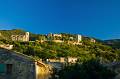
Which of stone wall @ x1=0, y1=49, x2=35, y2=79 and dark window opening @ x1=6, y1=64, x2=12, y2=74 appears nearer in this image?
stone wall @ x1=0, y1=49, x2=35, y2=79

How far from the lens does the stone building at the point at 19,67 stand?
90.1 feet

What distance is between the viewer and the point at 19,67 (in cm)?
2788

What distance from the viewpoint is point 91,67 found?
26.5 m

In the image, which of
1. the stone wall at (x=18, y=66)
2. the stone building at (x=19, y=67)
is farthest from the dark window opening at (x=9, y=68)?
the stone wall at (x=18, y=66)

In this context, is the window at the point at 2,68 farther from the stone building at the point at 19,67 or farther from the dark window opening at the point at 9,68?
the dark window opening at the point at 9,68

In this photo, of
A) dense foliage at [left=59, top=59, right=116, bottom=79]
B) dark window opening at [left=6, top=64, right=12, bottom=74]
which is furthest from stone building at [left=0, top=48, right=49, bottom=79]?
dense foliage at [left=59, top=59, right=116, bottom=79]

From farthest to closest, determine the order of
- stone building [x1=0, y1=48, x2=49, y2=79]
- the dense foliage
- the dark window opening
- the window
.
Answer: the dark window opening → the window → stone building [x1=0, y1=48, x2=49, y2=79] → the dense foliage

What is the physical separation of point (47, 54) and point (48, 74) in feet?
131

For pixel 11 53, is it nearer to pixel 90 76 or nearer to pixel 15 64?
pixel 15 64

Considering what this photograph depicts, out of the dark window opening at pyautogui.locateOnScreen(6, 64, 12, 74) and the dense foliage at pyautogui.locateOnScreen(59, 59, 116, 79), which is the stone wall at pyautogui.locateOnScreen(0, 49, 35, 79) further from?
the dense foliage at pyautogui.locateOnScreen(59, 59, 116, 79)

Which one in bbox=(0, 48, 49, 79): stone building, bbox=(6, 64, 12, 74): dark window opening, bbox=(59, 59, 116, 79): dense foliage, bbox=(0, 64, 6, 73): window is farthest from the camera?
bbox=(6, 64, 12, 74): dark window opening

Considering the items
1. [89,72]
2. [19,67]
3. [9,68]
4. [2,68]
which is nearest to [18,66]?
[19,67]

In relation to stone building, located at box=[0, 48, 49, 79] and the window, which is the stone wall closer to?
stone building, located at box=[0, 48, 49, 79]

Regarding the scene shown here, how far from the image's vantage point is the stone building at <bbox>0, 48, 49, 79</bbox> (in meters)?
27.5
